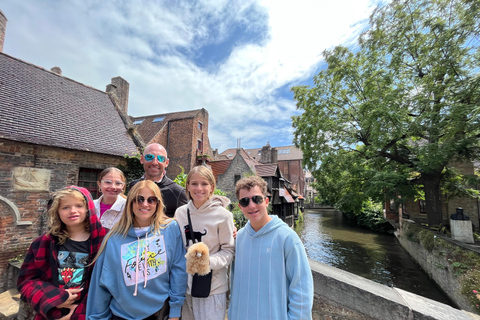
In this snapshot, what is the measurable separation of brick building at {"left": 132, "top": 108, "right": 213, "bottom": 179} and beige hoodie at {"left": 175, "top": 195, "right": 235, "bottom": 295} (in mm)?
15154

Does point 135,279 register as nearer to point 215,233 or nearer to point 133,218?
point 133,218

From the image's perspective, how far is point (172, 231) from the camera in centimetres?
177

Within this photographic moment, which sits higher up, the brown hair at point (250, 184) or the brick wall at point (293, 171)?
the brick wall at point (293, 171)

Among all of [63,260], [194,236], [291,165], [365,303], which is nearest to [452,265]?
[365,303]

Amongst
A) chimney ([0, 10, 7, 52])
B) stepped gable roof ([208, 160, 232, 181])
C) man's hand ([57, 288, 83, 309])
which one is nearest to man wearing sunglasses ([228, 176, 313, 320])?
man's hand ([57, 288, 83, 309])

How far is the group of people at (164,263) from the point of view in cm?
151

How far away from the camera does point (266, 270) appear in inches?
59.9

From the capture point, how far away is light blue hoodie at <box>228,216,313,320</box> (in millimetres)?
1416

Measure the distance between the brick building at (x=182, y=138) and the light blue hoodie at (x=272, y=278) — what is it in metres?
15.4

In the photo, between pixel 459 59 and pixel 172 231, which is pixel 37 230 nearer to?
pixel 172 231

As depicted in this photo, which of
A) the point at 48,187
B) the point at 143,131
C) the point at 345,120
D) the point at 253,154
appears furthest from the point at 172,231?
the point at 253,154

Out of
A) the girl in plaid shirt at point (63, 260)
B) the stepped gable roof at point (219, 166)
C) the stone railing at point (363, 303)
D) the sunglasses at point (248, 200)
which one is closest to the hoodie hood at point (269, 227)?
the sunglasses at point (248, 200)

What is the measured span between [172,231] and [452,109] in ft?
36.4

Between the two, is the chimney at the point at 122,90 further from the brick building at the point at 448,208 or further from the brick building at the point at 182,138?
the brick building at the point at 448,208
